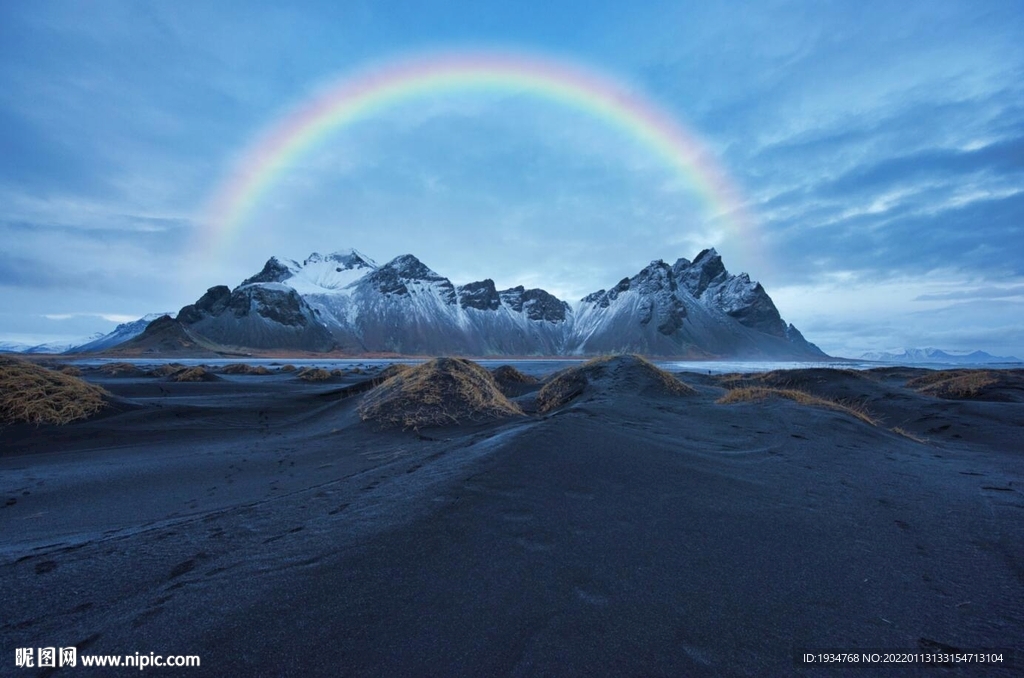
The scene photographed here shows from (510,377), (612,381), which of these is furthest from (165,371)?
(612,381)

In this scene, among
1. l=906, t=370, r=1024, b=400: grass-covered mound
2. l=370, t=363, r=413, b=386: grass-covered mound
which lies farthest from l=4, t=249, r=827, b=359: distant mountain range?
l=906, t=370, r=1024, b=400: grass-covered mound

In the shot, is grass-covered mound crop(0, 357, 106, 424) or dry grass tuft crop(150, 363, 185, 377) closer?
grass-covered mound crop(0, 357, 106, 424)

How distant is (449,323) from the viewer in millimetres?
170875

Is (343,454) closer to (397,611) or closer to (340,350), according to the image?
(397,611)

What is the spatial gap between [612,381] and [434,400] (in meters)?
5.70

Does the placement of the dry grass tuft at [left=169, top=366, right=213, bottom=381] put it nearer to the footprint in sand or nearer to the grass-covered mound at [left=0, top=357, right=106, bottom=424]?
the grass-covered mound at [left=0, top=357, right=106, bottom=424]

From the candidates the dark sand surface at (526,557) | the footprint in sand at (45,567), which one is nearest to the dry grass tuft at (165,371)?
the dark sand surface at (526,557)

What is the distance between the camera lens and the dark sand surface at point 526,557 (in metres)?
1.86

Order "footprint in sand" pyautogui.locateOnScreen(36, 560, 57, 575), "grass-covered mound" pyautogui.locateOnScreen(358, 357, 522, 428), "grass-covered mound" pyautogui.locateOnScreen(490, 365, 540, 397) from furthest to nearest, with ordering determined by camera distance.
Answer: "grass-covered mound" pyautogui.locateOnScreen(490, 365, 540, 397)
"grass-covered mound" pyautogui.locateOnScreen(358, 357, 522, 428)
"footprint in sand" pyautogui.locateOnScreen(36, 560, 57, 575)

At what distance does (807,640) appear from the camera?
201 cm

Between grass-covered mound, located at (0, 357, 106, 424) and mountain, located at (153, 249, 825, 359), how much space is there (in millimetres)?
133178

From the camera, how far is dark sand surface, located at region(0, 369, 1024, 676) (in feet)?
6.10

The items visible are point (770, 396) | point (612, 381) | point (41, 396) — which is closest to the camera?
point (41, 396)

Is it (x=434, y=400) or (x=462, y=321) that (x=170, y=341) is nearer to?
(x=462, y=321)
